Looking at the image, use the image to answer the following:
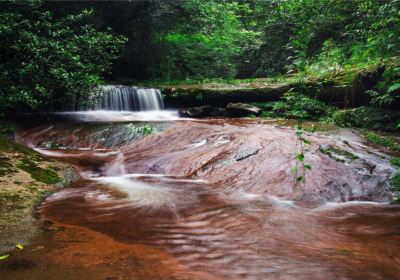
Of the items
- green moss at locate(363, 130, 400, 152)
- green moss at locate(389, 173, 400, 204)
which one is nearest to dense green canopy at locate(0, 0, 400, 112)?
green moss at locate(363, 130, 400, 152)

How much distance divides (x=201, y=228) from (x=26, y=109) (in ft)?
31.0

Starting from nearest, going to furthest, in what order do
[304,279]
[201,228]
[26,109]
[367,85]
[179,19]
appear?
[304,279], [201,228], [367,85], [26,109], [179,19]

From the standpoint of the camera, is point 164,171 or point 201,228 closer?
point 201,228

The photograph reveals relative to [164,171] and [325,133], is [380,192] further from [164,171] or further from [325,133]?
[164,171]

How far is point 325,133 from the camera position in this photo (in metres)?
7.50

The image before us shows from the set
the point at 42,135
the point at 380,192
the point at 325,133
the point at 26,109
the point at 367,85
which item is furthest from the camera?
the point at 26,109

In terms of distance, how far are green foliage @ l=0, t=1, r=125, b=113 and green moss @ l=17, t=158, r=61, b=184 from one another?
285cm

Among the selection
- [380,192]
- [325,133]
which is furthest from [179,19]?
[380,192]

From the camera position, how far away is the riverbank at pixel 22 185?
3.07 meters

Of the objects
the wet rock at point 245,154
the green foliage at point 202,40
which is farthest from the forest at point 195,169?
the green foliage at point 202,40

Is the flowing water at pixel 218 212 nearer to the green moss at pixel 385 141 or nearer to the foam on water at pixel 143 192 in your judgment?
the foam on water at pixel 143 192

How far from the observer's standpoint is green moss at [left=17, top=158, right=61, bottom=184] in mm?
4838

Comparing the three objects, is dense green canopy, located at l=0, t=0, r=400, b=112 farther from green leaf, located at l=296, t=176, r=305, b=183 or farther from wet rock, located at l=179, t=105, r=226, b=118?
wet rock, located at l=179, t=105, r=226, b=118

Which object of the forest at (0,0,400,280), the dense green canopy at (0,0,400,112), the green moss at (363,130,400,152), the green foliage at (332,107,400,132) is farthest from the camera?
the green foliage at (332,107,400,132)
